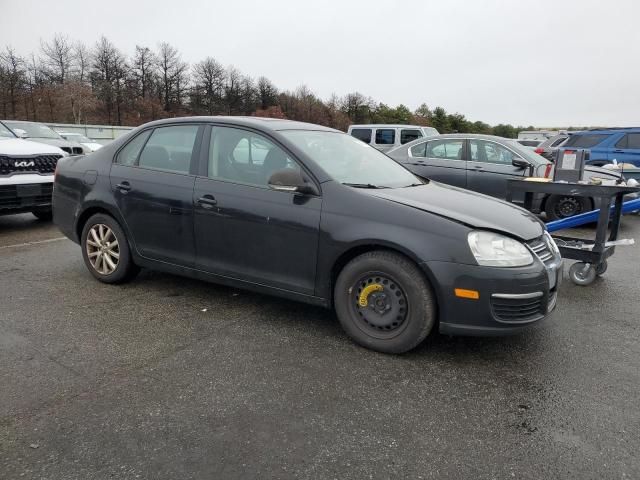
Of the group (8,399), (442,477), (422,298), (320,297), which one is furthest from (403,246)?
(8,399)

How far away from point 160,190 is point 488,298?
2.82 metres

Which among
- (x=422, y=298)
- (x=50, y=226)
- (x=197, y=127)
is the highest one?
(x=197, y=127)

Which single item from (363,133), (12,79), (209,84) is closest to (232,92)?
(209,84)

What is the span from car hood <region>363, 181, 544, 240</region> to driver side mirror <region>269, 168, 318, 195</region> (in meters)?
0.44

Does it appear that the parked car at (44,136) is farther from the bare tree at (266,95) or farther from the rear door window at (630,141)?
the bare tree at (266,95)

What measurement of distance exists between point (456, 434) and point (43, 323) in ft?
10.3

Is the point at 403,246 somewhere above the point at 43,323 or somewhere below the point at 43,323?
above

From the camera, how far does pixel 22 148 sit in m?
7.36

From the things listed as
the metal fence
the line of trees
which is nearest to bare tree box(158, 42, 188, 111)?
the line of trees

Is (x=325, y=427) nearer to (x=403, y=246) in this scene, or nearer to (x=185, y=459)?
(x=185, y=459)

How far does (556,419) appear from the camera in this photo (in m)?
2.61

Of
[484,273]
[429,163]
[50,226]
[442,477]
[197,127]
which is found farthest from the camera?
[429,163]

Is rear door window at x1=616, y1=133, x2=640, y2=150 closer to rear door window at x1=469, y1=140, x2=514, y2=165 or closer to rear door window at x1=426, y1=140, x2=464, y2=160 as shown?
rear door window at x1=469, y1=140, x2=514, y2=165

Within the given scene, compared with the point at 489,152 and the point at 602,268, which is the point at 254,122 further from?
the point at 489,152
